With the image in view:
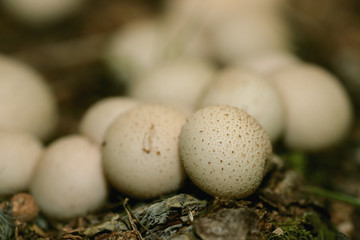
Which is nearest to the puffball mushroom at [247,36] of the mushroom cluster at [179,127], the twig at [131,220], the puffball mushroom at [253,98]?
the mushroom cluster at [179,127]

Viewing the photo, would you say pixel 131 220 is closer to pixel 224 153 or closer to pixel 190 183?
pixel 190 183

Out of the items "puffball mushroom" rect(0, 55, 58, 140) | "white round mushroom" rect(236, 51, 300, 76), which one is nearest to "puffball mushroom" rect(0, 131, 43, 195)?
"puffball mushroom" rect(0, 55, 58, 140)

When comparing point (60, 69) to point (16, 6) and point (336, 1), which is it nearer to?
point (16, 6)

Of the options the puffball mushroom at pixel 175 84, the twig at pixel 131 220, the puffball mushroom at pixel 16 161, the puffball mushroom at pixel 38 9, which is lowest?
the twig at pixel 131 220

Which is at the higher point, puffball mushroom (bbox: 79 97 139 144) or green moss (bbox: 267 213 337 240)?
puffball mushroom (bbox: 79 97 139 144)

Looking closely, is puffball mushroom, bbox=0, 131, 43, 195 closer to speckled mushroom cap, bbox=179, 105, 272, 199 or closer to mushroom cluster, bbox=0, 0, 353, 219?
mushroom cluster, bbox=0, 0, 353, 219

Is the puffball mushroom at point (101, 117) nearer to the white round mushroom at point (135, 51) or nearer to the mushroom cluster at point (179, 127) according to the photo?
the mushroom cluster at point (179, 127)
